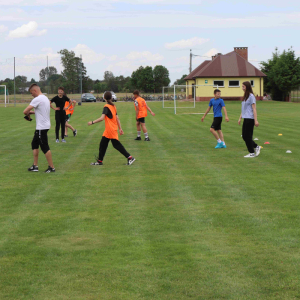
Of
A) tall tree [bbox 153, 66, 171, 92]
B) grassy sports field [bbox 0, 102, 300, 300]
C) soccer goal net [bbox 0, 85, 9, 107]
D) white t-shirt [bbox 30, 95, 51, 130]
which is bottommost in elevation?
grassy sports field [bbox 0, 102, 300, 300]

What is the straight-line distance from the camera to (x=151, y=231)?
574 cm

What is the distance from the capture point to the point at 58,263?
15.3ft

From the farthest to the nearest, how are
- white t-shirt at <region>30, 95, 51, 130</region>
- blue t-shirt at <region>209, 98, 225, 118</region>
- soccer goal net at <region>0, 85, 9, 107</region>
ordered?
1. soccer goal net at <region>0, 85, 9, 107</region>
2. blue t-shirt at <region>209, 98, 225, 118</region>
3. white t-shirt at <region>30, 95, 51, 130</region>

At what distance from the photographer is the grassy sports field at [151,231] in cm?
412

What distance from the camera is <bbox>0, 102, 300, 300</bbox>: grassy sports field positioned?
4.12 meters

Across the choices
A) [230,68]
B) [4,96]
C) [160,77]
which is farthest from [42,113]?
[160,77]

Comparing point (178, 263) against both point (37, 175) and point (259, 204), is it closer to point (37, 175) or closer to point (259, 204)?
point (259, 204)

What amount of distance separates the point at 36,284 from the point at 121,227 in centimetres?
190

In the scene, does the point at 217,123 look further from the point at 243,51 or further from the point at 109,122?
the point at 243,51

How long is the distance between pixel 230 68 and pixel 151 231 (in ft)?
197

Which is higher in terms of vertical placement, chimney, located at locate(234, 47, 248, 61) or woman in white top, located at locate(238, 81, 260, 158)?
chimney, located at locate(234, 47, 248, 61)

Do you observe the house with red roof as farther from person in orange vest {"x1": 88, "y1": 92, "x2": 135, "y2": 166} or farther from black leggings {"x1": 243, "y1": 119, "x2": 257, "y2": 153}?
person in orange vest {"x1": 88, "y1": 92, "x2": 135, "y2": 166}

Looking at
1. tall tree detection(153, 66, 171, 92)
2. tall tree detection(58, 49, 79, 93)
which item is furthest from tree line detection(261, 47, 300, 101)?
tall tree detection(153, 66, 171, 92)

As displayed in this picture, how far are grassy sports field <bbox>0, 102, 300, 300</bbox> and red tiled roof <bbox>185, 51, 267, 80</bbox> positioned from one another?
2062 inches
